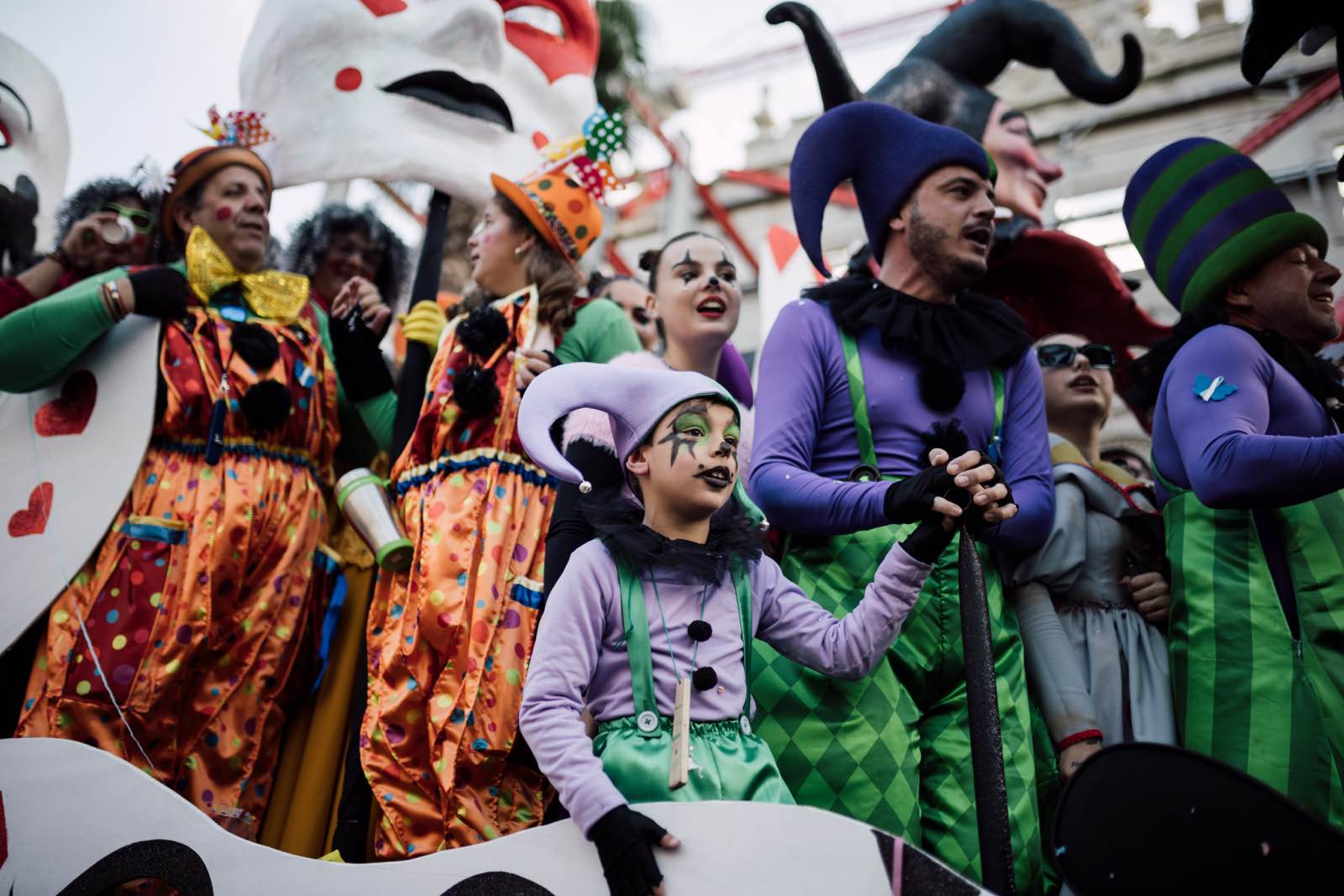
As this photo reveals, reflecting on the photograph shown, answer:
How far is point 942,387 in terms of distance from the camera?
2635 mm

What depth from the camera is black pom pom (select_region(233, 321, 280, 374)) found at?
3461mm

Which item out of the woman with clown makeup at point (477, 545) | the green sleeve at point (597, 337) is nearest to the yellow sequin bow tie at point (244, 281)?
the woman with clown makeup at point (477, 545)

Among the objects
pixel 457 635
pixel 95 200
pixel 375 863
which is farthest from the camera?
pixel 95 200

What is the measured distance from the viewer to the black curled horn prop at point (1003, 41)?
4.19 m

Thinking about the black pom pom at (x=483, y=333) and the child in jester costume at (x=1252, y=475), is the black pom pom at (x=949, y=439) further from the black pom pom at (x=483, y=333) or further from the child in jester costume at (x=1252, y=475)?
the black pom pom at (x=483, y=333)

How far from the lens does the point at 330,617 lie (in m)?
3.48

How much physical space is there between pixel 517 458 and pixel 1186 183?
6.60 ft

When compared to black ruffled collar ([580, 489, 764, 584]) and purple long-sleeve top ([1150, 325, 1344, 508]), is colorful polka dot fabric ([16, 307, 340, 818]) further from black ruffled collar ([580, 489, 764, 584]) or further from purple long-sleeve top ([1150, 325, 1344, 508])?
purple long-sleeve top ([1150, 325, 1344, 508])

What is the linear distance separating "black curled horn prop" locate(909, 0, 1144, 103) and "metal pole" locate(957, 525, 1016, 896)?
9.63 ft

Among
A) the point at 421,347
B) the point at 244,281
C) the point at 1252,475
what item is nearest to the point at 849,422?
the point at 1252,475

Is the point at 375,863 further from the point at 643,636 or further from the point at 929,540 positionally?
the point at 929,540

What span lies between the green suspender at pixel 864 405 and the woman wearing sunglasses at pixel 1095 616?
0.33 metres

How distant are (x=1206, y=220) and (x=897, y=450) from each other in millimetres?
1175

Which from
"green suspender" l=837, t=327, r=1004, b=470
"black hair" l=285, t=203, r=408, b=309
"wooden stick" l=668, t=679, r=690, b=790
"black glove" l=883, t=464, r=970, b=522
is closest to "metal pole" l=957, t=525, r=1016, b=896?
"black glove" l=883, t=464, r=970, b=522
